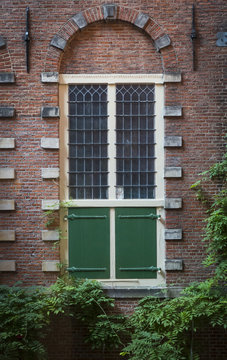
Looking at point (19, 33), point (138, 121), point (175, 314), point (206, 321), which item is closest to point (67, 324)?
point (175, 314)

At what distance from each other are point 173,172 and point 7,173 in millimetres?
3243

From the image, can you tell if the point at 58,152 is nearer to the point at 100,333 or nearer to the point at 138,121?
the point at 138,121

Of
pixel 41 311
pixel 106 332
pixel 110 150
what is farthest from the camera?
pixel 110 150

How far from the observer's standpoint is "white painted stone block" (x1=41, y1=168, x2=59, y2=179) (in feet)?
26.9

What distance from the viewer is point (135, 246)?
27.3 feet

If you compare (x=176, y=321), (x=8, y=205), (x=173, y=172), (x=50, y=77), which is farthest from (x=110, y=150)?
(x=176, y=321)

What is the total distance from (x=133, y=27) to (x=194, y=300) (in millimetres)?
5371

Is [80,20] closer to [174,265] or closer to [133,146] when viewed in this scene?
[133,146]

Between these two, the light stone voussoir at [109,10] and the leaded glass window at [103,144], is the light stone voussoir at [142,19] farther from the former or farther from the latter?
the leaded glass window at [103,144]

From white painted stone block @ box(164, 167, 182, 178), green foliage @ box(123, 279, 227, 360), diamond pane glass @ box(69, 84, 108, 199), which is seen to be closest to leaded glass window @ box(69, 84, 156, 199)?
diamond pane glass @ box(69, 84, 108, 199)

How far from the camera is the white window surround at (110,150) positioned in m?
8.30

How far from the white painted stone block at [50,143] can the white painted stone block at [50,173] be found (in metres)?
0.43

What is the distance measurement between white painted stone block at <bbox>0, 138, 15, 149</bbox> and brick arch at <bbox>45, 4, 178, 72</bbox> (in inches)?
61.3

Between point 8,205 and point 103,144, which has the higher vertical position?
point 103,144
